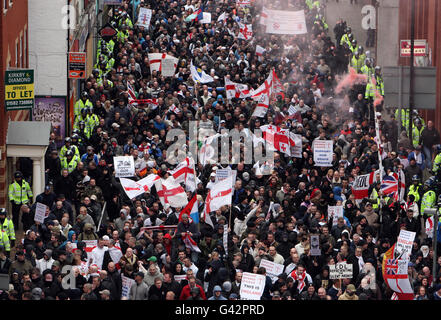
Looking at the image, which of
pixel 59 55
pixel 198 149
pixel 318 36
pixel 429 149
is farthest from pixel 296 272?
pixel 318 36

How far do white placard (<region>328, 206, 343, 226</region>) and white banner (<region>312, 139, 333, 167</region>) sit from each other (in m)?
3.98

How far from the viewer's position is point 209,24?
42.3m

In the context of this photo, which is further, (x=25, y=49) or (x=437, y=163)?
(x=25, y=49)

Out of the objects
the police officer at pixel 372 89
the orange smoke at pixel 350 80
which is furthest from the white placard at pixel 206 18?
the orange smoke at pixel 350 80

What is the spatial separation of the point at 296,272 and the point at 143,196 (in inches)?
208

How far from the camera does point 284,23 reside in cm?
4059

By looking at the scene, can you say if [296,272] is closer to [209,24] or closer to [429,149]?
[429,149]

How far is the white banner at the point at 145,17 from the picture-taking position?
4188 cm

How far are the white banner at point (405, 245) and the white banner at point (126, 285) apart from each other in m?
4.28

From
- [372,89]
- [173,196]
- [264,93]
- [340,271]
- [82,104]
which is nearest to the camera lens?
[340,271]

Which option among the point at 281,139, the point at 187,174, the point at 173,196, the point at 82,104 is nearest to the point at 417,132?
the point at 281,139

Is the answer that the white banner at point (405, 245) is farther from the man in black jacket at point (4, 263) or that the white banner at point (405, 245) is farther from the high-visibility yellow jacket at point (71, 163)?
the high-visibility yellow jacket at point (71, 163)

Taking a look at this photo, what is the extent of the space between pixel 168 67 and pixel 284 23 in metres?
5.95

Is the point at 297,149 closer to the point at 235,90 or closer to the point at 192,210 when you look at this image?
the point at 235,90
